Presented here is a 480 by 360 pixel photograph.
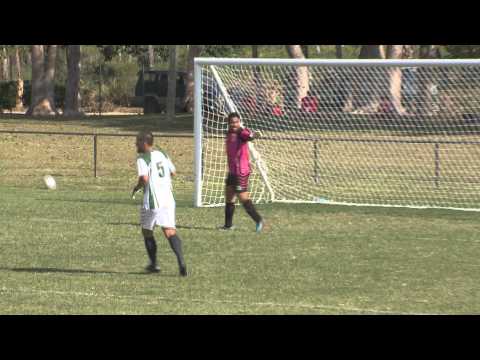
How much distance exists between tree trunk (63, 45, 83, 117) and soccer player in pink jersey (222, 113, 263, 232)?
40259mm

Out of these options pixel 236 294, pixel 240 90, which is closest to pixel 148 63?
pixel 240 90

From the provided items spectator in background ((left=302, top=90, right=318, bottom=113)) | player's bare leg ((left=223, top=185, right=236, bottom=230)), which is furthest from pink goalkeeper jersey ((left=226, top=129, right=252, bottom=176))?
spectator in background ((left=302, top=90, right=318, bottom=113))

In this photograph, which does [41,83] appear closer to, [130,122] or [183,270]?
[130,122]

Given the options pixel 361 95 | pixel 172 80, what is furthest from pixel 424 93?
pixel 172 80

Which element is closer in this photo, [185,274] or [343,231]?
[185,274]

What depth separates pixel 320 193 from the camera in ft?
79.7

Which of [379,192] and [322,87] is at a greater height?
[322,87]

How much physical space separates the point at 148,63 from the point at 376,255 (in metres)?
70.2

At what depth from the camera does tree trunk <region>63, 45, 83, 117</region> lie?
5747 cm

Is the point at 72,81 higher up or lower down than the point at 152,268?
higher up

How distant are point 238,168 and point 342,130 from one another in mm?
10521

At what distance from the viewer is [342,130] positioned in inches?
1081

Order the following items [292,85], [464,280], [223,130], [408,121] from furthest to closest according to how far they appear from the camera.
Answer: [408,121] → [292,85] → [223,130] → [464,280]

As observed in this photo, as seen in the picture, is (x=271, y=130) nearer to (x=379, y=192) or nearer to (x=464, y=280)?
(x=379, y=192)
